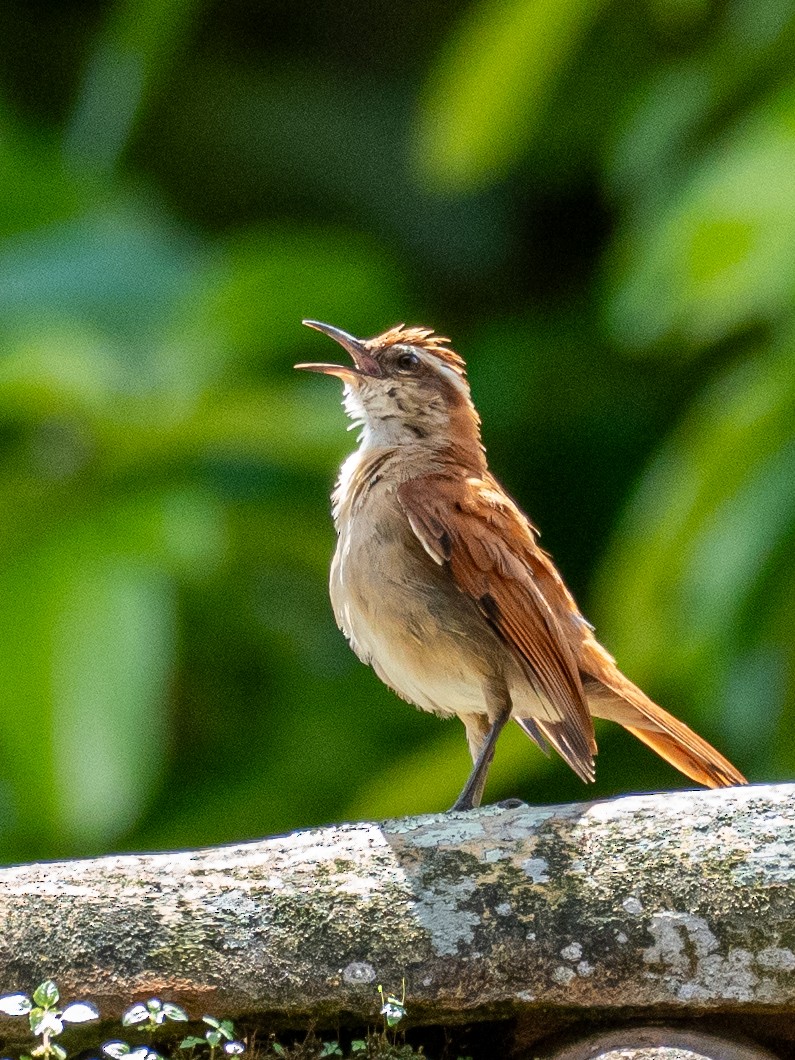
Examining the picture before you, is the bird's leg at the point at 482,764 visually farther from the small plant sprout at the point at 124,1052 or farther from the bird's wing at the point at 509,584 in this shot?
the small plant sprout at the point at 124,1052

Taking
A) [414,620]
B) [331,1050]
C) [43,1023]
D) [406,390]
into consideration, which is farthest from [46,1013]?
[406,390]

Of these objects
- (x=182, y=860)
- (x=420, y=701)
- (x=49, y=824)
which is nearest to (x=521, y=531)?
(x=420, y=701)

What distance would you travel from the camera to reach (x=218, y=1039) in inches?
109

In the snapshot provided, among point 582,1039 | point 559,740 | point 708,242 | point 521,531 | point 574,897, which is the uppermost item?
point 708,242

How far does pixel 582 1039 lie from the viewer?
118 inches

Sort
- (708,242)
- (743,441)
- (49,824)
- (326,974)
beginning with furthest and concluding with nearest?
1. (49,824)
2. (708,242)
3. (743,441)
4. (326,974)

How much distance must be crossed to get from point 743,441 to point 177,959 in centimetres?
252

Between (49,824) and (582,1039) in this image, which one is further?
(49,824)

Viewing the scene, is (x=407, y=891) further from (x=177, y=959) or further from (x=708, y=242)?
(x=708, y=242)

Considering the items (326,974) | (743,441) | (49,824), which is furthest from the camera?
(49,824)

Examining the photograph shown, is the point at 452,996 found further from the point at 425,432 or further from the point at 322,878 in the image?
the point at 425,432

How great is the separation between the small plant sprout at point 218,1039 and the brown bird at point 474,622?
1.69m

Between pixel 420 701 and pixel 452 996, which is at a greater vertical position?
pixel 420 701

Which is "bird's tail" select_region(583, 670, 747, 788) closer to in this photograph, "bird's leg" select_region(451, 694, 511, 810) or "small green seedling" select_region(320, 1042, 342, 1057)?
"bird's leg" select_region(451, 694, 511, 810)
